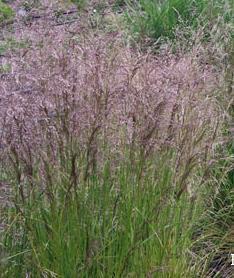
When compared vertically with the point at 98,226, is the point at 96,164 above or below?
above

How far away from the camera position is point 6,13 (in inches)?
257

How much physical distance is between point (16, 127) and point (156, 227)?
2.23 feet

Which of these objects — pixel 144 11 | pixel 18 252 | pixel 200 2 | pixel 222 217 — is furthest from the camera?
pixel 144 11

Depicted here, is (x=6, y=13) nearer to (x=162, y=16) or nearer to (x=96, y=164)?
(x=162, y=16)

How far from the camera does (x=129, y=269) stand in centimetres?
269

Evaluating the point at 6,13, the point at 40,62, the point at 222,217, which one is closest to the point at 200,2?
the point at 6,13

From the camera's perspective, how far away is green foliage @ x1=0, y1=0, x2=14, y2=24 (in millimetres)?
6232

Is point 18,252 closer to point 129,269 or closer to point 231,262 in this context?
point 129,269

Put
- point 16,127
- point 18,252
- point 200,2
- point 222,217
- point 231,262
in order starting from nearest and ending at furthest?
point 16,127, point 18,252, point 231,262, point 222,217, point 200,2

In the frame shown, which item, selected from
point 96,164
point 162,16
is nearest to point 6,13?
point 162,16

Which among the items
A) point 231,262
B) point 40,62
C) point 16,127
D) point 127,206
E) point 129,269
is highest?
point 40,62

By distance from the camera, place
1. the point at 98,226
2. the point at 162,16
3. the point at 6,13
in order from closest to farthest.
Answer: the point at 98,226
the point at 162,16
the point at 6,13

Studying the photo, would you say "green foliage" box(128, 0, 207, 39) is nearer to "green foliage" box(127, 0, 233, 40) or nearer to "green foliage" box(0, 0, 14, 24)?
"green foliage" box(127, 0, 233, 40)

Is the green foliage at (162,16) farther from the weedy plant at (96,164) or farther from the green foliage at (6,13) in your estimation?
the weedy plant at (96,164)
